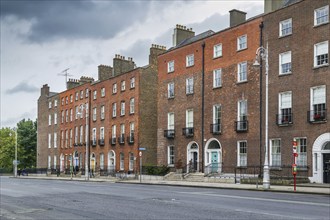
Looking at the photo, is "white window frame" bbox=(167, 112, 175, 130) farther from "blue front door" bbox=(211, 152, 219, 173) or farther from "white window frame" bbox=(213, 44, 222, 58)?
"white window frame" bbox=(213, 44, 222, 58)

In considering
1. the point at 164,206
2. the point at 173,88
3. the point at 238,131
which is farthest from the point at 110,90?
the point at 164,206

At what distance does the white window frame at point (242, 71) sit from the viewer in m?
39.8

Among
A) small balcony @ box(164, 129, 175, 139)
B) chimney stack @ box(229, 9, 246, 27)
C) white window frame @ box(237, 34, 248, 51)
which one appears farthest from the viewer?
small balcony @ box(164, 129, 175, 139)

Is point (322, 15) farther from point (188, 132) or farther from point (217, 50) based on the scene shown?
point (188, 132)

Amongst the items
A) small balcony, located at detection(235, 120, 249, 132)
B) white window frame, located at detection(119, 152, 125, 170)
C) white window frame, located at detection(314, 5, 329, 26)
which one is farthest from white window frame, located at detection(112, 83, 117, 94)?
white window frame, located at detection(314, 5, 329, 26)

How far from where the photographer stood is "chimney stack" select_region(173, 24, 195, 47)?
52.9m

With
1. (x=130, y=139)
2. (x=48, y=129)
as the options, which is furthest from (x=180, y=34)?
(x=48, y=129)

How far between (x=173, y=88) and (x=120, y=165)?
548 inches

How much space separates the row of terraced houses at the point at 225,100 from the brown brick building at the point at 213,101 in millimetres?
90

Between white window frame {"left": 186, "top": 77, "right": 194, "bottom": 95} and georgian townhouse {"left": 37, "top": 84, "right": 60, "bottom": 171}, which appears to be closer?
white window frame {"left": 186, "top": 77, "right": 194, "bottom": 95}

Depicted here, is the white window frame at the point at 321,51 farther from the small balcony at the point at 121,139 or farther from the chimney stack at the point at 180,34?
the small balcony at the point at 121,139

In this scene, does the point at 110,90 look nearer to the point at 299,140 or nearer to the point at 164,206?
the point at 299,140

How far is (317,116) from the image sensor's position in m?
32.8

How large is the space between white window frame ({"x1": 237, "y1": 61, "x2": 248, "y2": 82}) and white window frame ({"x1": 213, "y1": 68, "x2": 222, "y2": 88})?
2485 millimetres
